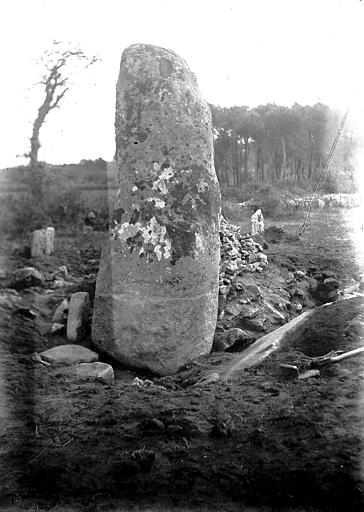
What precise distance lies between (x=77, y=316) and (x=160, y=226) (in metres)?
1.11

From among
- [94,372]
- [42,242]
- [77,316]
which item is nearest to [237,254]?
[77,316]

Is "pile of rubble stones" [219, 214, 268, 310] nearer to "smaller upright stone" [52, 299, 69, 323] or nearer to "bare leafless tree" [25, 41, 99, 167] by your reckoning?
"smaller upright stone" [52, 299, 69, 323]

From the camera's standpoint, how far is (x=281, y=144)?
15.0ft

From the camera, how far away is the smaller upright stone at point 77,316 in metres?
4.36

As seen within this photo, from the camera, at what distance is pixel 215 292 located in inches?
165

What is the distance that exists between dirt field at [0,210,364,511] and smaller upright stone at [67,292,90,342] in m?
1.01

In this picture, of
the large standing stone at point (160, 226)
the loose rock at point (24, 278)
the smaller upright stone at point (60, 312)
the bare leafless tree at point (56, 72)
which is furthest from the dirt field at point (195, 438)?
the bare leafless tree at point (56, 72)

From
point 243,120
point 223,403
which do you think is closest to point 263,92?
point 243,120

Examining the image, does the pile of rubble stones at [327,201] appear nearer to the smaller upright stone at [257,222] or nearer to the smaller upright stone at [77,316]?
the smaller upright stone at [257,222]

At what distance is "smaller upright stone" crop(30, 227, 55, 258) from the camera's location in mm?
4990

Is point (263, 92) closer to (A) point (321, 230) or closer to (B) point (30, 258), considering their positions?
(A) point (321, 230)

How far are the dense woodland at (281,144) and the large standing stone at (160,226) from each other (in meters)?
0.50

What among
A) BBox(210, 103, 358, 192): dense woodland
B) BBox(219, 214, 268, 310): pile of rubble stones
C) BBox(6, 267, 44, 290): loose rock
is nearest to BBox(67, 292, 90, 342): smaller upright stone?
BBox(6, 267, 44, 290): loose rock

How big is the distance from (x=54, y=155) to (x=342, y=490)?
137 inches
